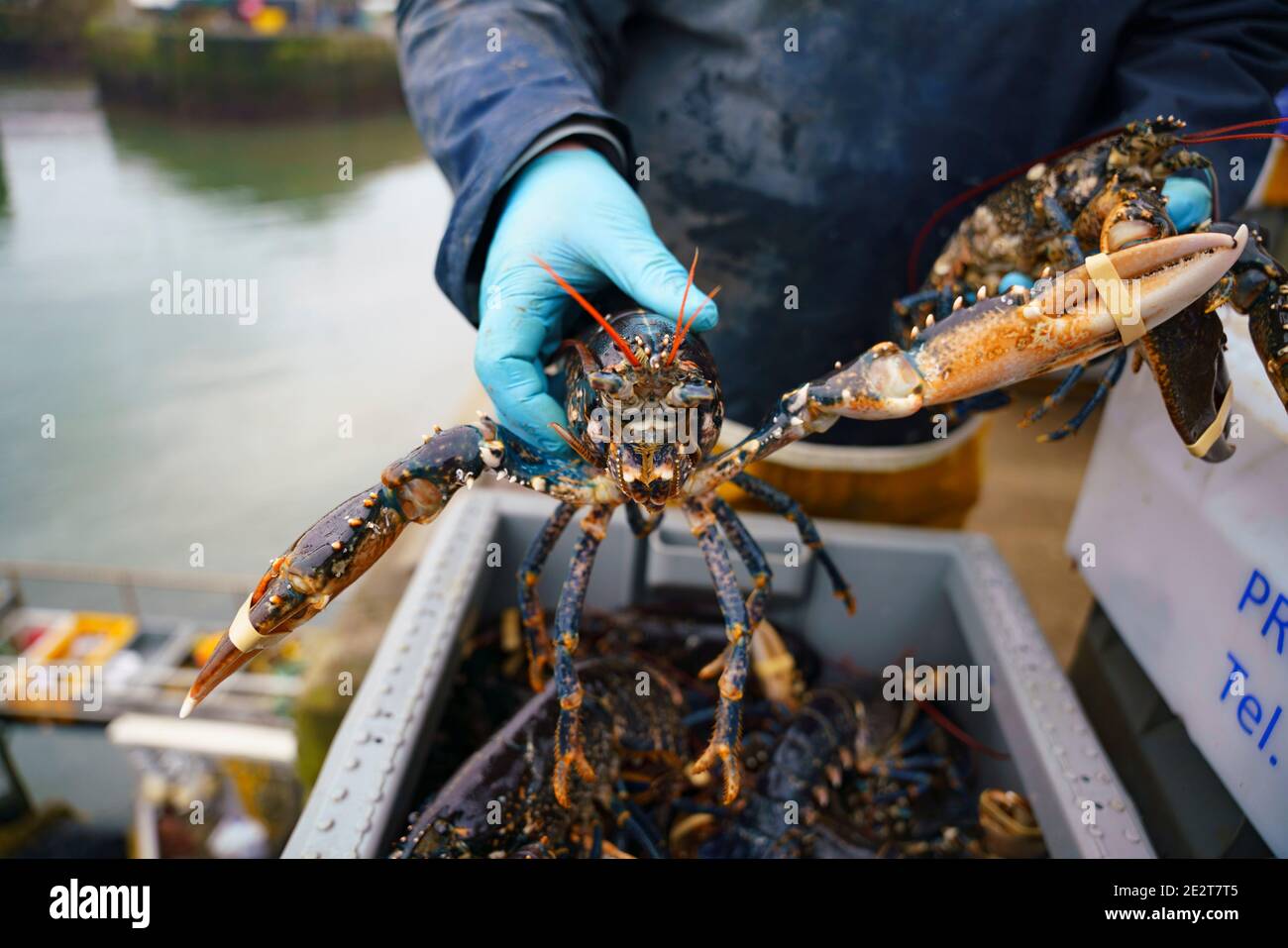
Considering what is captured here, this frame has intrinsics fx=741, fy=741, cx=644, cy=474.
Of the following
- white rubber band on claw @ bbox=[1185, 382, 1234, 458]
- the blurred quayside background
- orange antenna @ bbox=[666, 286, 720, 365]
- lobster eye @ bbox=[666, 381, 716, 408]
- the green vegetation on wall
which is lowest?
the blurred quayside background

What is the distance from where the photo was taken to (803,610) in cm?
173

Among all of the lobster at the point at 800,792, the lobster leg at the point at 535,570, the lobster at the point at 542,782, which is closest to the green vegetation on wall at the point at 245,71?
the lobster leg at the point at 535,570

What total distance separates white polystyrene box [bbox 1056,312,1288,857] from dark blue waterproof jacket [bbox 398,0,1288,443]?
47 centimetres

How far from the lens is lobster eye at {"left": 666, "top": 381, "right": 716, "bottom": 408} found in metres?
0.81

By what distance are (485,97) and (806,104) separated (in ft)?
2.14

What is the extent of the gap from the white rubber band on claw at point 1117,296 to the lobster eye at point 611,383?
18.9 inches

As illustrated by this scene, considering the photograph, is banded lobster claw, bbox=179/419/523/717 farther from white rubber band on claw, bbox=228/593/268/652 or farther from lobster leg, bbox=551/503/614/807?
lobster leg, bbox=551/503/614/807

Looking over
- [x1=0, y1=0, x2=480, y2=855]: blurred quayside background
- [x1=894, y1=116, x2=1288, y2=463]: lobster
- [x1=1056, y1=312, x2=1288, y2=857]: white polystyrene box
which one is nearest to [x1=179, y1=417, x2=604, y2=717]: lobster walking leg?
[x1=894, y1=116, x2=1288, y2=463]: lobster

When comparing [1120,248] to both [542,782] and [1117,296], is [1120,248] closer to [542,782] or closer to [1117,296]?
[1117,296]

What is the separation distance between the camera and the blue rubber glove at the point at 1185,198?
1185 millimetres

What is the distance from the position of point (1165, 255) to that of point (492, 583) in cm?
137

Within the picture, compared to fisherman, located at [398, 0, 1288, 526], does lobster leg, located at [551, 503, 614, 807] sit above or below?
below
